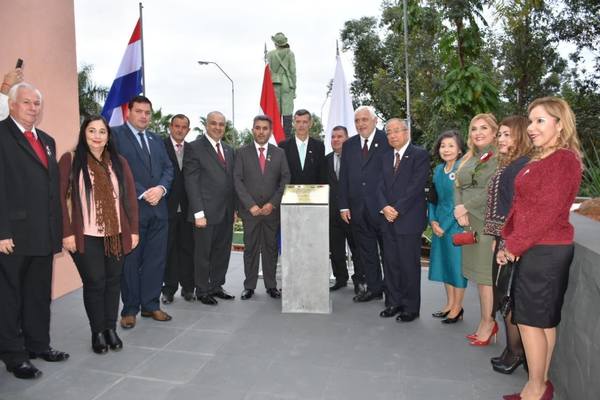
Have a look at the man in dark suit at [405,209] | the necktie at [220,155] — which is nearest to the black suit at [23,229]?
the necktie at [220,155]

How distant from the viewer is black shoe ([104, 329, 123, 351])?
3.37m

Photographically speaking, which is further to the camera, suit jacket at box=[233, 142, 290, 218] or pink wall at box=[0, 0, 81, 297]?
suit jacket at box=[233, 142, 290, 218]

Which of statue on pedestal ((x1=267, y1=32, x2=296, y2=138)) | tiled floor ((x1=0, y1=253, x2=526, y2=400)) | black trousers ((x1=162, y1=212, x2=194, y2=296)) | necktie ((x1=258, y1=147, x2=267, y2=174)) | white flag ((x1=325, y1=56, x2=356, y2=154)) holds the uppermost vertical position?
statue on pedestal ((x1=267, y1=32, x2=296, y2=138))

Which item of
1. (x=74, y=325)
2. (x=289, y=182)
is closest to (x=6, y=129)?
(x=74, y=325)

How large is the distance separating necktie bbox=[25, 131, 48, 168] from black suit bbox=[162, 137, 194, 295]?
144 centimetres

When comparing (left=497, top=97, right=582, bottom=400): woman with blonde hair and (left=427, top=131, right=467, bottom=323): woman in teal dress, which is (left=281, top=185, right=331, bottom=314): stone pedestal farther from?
(left=497, top=97, right=582, bottom=400): woman with blonde hair

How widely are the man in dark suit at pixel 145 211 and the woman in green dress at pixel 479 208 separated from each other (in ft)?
7.74

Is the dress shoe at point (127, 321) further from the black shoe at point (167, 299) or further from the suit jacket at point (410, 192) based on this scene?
the suit jacket at point (410, 192)

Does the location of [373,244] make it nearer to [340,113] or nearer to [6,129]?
[340,113]

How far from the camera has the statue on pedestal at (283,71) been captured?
21.4 ft

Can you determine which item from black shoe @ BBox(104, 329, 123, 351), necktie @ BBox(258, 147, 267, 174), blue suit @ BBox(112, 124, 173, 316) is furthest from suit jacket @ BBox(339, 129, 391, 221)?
Result: black shoe @ BBox(104, 329, 123, 351)

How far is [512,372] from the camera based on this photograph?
9.74ft

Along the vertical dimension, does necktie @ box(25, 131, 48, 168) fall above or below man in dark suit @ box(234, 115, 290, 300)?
above

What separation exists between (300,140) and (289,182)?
0.51 m
